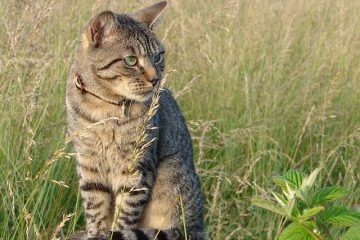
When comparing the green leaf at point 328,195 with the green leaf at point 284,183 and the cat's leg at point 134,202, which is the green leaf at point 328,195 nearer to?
the green leaf at point 284,183

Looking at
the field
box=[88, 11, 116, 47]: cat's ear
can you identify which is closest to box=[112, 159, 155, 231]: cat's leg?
the field

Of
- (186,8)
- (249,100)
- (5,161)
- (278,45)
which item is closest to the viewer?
(5,161)

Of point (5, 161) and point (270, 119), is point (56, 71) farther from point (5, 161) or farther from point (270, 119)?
point (270, 119)

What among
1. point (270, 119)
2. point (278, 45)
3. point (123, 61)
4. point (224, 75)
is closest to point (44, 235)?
point (123, 61)

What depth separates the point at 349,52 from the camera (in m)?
5.78

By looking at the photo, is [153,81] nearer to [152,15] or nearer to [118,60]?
[118,60]

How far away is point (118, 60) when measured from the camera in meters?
3.25

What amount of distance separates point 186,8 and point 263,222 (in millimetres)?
3535

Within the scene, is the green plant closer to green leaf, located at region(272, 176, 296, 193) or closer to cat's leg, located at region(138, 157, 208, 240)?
green leaf, located at region(272, 176, 296, 193)

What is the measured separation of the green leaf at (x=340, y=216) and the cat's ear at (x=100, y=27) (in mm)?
1968

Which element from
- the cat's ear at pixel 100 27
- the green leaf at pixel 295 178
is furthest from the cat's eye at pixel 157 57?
the green leaf at pixel 295 178

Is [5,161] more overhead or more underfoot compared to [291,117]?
more overhead

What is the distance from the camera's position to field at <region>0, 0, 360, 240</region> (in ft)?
11.8

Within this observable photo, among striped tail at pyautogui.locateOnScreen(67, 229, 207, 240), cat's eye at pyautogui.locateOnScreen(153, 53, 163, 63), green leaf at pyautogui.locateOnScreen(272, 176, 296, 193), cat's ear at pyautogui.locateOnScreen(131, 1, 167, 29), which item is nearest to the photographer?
green leaf at pyautogui.locateOnScreen(272, 176, 296, 193)
